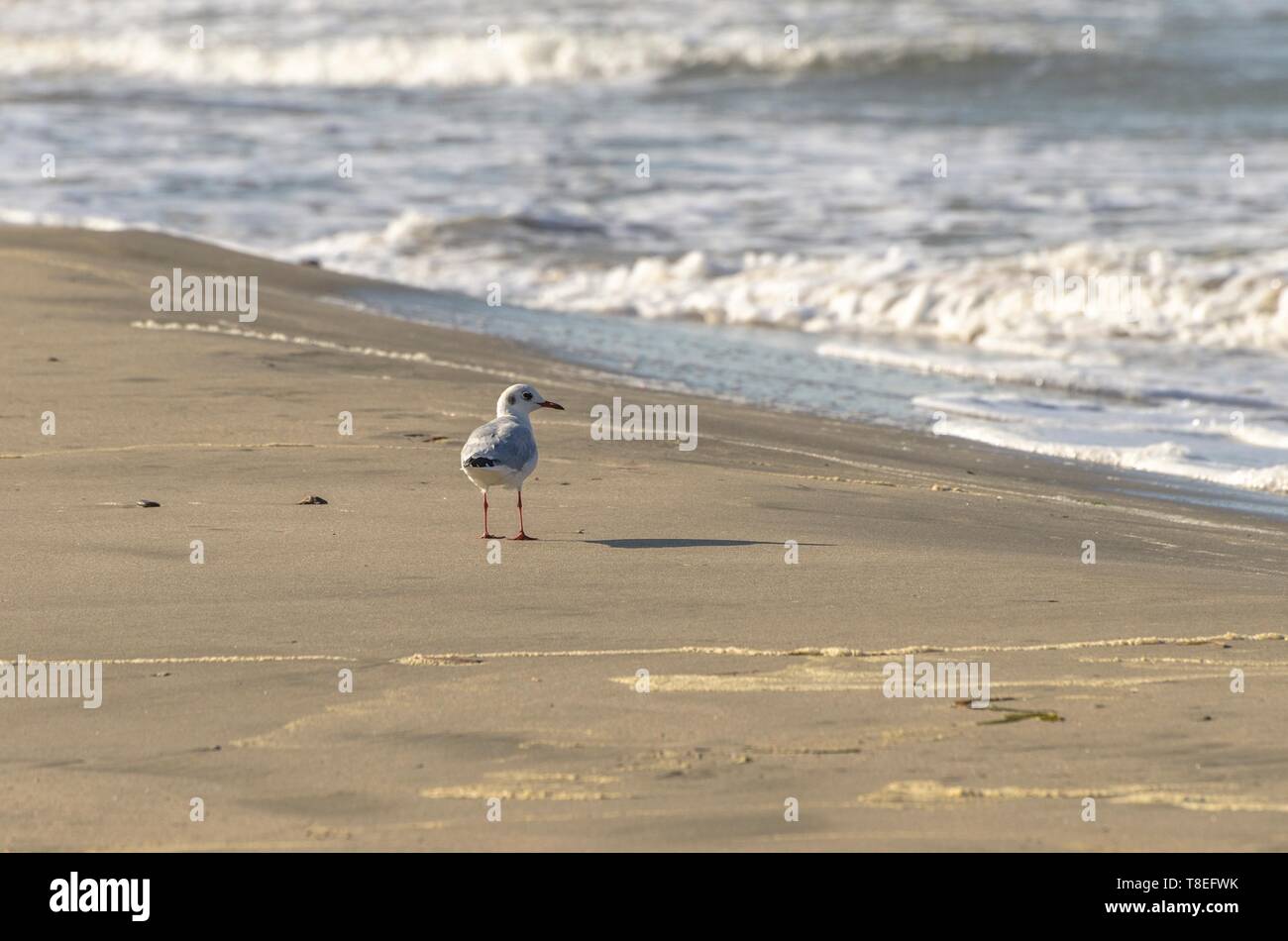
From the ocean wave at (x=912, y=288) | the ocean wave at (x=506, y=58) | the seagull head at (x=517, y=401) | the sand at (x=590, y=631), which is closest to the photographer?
the sand at (x=590, y=631)

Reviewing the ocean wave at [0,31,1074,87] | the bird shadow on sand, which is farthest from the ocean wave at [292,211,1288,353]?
the ocean wave at [0,31,1074,87]

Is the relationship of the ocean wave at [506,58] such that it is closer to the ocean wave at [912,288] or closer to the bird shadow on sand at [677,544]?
the ocean wave at [912,288]

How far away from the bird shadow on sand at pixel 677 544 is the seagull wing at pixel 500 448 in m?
0.46

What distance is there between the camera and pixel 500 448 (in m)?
7.23

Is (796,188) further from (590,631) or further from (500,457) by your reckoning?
(590,631)

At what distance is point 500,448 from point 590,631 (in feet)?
4.61

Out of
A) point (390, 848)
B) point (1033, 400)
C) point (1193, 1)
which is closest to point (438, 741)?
point (390, 848)

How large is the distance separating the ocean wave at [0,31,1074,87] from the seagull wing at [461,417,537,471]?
85.6 ft

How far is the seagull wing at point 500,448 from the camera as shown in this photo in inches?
283

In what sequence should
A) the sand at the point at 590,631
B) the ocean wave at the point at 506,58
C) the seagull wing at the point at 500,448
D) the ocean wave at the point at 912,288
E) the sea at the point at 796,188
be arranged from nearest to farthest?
the sand at the point at 590,631
the seagull wing at the point at 500,448
the sea at the point at 796,188
the ocean wave at the point at 912,288
the ocean wave at the point at 506,58

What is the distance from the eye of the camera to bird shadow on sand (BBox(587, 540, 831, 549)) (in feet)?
23.8

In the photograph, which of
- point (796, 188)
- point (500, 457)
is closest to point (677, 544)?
point (500, 457)

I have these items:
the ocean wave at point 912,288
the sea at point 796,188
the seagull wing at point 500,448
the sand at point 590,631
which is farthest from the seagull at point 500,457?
the ocean wave at point 912,288

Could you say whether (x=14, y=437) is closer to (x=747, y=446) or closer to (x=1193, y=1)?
(x=747, y=446)
